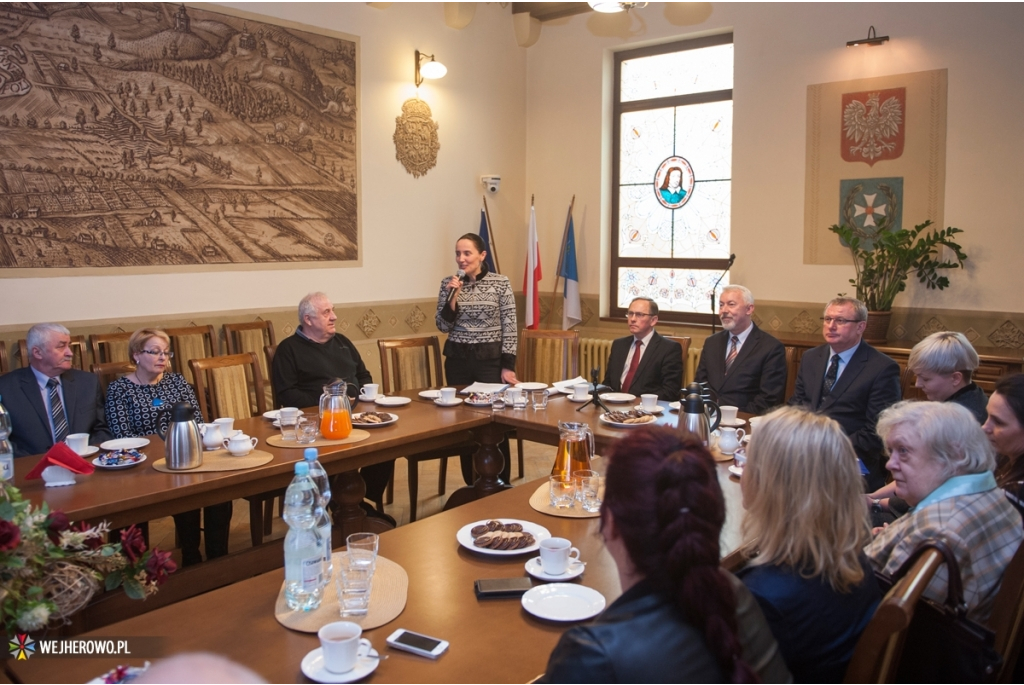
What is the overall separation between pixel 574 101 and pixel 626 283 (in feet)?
5.67

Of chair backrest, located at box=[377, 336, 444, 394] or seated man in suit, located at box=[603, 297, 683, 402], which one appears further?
chair backrest, located at box=[377, 336, 444, 394]

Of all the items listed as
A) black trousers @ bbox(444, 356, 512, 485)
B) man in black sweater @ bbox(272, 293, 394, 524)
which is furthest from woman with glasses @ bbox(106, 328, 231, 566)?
black trousers @ bbox(444, 356, 512, 485)

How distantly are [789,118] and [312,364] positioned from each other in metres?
4.11

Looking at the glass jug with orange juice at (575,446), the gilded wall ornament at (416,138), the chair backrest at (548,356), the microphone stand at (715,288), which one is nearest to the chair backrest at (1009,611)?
the glass jug with orange juice at (575,446)

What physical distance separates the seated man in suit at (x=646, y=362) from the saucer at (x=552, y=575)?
256 centimetres

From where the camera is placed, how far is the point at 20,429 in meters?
3.58

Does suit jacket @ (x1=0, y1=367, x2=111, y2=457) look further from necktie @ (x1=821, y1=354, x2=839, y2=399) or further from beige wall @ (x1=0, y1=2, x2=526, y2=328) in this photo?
necktie @ (x1=821, y1=354, x2=839, y2=399)

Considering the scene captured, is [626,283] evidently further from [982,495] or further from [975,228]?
[982,495]

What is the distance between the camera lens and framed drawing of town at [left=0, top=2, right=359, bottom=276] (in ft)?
15.6

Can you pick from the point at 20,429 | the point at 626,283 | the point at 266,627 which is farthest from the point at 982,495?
the point at 626,283

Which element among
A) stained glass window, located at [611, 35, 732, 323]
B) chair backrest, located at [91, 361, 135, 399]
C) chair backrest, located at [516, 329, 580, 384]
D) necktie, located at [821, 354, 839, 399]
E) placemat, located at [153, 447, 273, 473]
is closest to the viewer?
placemat, located at [153, 447, 273, 473]

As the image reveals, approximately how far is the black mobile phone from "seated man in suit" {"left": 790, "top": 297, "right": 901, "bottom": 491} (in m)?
2.29

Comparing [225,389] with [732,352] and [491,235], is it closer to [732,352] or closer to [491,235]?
[732,352]

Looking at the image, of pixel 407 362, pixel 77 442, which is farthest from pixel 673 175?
pixel 77 442
